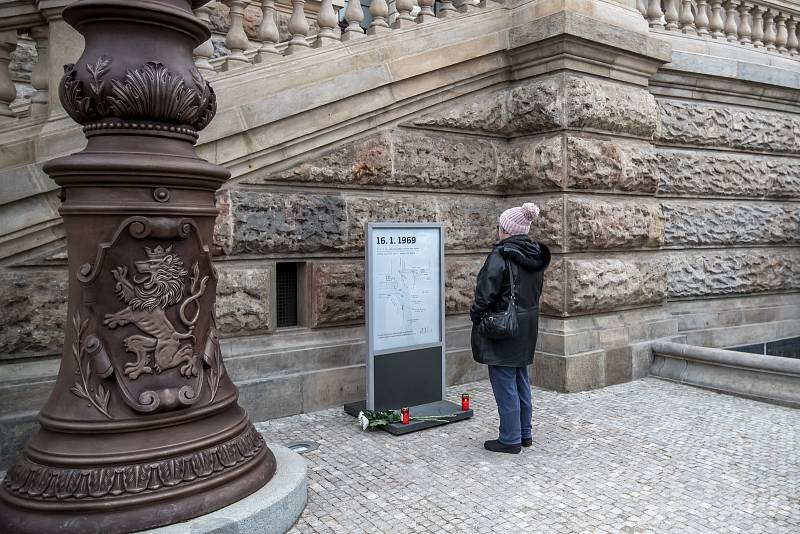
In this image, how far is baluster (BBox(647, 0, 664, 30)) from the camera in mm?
7836

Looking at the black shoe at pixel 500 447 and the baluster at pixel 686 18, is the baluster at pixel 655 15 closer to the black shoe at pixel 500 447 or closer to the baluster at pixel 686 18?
the baluster at pixel 686 18

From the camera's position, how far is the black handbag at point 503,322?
4500mm

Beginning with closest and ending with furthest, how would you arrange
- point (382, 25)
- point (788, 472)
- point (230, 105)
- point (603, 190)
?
point (788, 472)
point (230, 105)
point (382, 25)
point (603, 190)

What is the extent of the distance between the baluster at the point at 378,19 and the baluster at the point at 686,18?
13.6ft

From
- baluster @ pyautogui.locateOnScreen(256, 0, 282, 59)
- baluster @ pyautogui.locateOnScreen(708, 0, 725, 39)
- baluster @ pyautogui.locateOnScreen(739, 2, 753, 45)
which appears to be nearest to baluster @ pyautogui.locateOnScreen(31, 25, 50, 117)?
baluster @ pyautogui.locateOnScreen(256, 0, 282, 59)

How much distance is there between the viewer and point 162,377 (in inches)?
126

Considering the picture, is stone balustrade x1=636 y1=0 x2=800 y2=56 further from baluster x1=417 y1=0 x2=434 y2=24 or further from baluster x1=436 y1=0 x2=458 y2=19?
baluster x1=417 y1=0 x2=434 y2=24

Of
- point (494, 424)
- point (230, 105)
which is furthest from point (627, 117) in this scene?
point (230, 105)

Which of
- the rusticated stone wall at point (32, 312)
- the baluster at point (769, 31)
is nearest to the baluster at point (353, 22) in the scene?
the rusticated stone wall at point (32, 312)

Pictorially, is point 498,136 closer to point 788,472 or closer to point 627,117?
point 627,117

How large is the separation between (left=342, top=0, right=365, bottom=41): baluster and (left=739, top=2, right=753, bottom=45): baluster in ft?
18.3

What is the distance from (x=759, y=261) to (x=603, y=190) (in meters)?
3.27

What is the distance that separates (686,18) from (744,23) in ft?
3.85

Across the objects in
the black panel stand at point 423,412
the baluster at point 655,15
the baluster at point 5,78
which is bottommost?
the black panel stand at point 423,412
